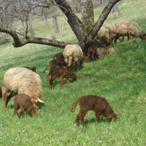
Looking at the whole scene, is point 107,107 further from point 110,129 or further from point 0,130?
point 0,130

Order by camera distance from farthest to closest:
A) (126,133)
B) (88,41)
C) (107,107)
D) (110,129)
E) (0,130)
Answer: (88,41) → (0,130) → (107,107) → (110,129) → (126,133)

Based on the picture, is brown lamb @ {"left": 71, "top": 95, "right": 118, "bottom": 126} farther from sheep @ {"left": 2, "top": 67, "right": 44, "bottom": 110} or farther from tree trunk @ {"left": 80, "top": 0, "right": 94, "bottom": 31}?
tree trunk @ {"left": 80, "top": 0, "right": 94, "bottom": 31}

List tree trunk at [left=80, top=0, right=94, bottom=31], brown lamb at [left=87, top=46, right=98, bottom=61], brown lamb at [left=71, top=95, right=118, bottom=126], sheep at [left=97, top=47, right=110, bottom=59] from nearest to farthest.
→ brown lamb at [left=71, top=95, right=118, bottom=126], brown lamb at [left=87, top=46, right=98, bottom=61], sheep at [left=97, top=47, right=110, bottom=59], tree trunk at [left=80, top=0, right=94, bottom=31]

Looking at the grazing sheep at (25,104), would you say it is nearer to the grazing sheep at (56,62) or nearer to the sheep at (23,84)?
the sheep at (23,84)

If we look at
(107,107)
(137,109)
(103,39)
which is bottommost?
(103,39)

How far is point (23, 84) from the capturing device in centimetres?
728

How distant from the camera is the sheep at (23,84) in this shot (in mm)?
7008

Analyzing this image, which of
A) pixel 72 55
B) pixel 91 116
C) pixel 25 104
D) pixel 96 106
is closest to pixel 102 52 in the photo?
pixel 72 55

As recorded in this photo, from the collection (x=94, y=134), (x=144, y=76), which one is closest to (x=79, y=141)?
(x=94, y=134)

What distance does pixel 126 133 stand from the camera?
15.2 feet

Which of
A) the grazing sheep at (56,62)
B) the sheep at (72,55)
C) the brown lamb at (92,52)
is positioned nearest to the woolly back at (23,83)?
the grazing sheep at (56,62)

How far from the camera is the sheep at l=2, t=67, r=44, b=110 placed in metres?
7.01

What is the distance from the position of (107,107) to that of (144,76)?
3.46m

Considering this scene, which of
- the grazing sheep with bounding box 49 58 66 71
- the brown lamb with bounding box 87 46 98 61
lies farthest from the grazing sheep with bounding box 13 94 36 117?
the brown lamb with bounding box 87 46 98 61
